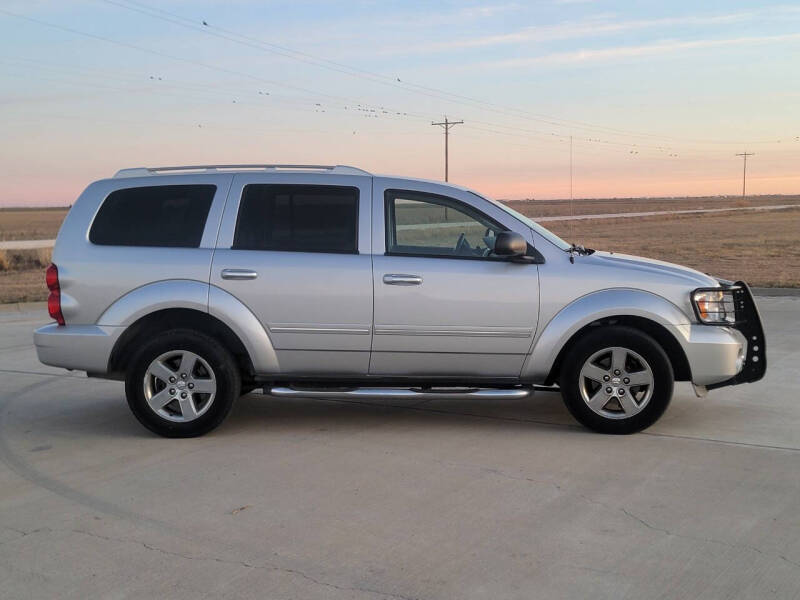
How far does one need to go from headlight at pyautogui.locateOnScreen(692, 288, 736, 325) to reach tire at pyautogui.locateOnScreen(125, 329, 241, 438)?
10.9 ft

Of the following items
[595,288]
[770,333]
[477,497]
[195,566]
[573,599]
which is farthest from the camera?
[770,333]

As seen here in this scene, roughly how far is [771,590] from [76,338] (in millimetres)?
4843

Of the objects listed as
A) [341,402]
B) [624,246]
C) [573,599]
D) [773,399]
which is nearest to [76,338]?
[341,402]

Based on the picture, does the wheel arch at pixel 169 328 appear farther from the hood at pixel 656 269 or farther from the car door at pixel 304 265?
the hood at pixel 656 269

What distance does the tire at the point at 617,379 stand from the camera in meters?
6.48

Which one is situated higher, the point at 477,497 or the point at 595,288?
the point at 595,288

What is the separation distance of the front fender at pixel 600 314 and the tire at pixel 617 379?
0.11 metres

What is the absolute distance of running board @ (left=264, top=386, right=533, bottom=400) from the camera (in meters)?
6.57

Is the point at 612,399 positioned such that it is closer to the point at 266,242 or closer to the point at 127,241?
the point at 266,242

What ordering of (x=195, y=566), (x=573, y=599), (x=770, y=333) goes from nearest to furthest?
(x=573, y=599) → (x=195, y=566) → (x=770, y=333)

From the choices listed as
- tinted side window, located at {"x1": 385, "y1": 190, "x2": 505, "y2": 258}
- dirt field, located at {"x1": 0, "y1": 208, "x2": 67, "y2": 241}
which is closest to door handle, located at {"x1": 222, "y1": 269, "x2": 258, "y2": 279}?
tinted side window, located at {"x1": 385, "y1": 190, "x2": 505, "y2": 258}

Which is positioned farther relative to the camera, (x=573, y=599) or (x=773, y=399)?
(x=773, y=399)

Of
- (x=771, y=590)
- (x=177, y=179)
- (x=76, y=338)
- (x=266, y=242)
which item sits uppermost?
(x=177, y=179)

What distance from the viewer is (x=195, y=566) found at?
13.9 feet
